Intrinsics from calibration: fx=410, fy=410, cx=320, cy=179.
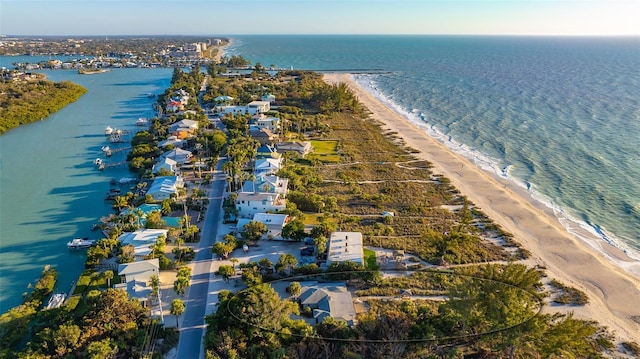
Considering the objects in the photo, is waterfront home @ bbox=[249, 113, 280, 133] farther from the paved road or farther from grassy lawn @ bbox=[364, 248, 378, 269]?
grassy lawn @ bbox=[364, 248, 378, 269]

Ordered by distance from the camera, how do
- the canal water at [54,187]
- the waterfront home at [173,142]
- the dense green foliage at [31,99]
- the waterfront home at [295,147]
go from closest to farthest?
the canal water at [54,187]
the waterfront home at [295,147]
the waterfront home at [173,142]
the dense green foliage at [31,99]

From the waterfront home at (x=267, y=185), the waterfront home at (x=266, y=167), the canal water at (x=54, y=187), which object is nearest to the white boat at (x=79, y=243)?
the canal water at (x=54, y=187)

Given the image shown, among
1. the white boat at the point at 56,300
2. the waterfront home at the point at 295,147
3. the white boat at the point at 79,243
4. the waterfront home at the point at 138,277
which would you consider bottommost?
the white boat at the point at 56,300

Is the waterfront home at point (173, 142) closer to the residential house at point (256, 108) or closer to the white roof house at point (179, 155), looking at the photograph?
the white roof house at point (179, 155)

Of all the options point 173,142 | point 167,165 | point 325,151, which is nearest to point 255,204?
point 167,165

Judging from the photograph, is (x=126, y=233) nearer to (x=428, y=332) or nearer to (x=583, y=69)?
(x=428, y=332)
